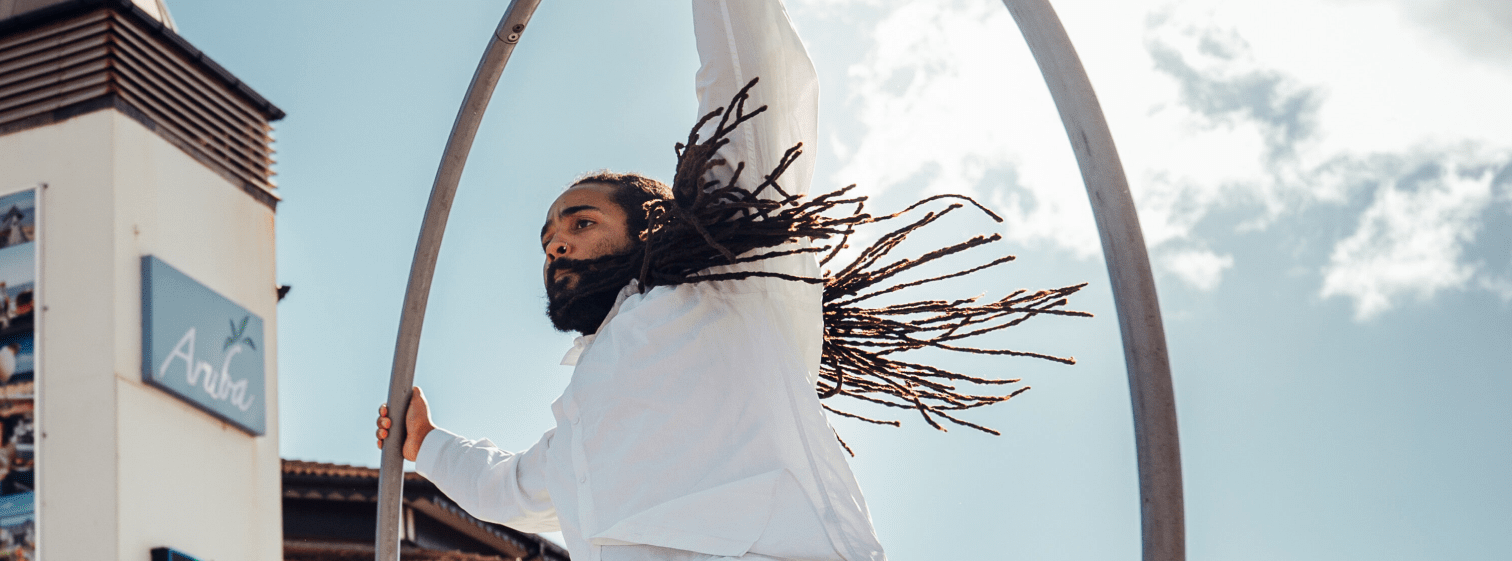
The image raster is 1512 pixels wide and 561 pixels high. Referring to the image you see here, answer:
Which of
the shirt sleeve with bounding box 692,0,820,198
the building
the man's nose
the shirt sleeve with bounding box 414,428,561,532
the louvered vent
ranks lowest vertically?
the shirt sleeve with bounding box 414,428,561,532

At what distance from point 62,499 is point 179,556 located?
3.17ft

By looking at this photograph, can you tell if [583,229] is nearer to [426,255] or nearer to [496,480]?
[496,480]

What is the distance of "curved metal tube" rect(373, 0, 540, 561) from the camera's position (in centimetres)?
353

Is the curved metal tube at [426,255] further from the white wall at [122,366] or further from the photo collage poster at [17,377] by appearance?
the photo collage poster at [17,377]

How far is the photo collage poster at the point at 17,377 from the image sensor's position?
1101 centimetres

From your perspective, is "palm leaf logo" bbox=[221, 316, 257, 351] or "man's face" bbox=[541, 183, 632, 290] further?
"palm leaf logo" bbox=[221, 316, 257, 351]

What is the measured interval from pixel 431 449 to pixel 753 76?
123cm

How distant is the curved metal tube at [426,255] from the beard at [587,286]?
0.82 m

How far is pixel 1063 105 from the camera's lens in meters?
2.56

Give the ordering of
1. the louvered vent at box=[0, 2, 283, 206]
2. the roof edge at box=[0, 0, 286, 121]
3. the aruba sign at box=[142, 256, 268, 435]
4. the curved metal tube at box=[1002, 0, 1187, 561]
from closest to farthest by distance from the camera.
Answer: the curved metal tube at box=[1002, 0, 1187, 561]
the roof edge at box=[0, 0, 286, 121]
the louvered vent at box=[0, 2, 283, 206]
the aruba sign at box=[142, 256, 268, 435]

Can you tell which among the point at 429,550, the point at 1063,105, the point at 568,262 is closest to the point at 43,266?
the point at 429,550

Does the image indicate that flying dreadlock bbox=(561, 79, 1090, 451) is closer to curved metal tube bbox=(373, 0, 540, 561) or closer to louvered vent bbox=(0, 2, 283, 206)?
curved metal tube bbox=(373, 0, 540, 561)

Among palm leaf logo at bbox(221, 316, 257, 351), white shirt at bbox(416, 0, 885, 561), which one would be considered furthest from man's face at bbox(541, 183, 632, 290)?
palm leaf logo at bbox(221, 316, 257, 351)

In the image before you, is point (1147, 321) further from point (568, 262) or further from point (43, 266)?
point (43, 266)
